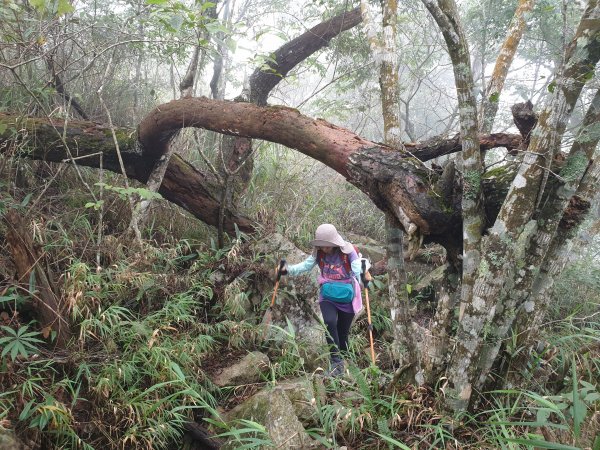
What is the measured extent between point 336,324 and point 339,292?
14.4 inches

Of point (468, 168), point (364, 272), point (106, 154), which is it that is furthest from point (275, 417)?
point (106, 154)

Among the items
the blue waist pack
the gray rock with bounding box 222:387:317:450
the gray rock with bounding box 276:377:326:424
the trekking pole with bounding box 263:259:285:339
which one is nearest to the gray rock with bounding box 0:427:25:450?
the gray rock with bounding box 222:387:317:450

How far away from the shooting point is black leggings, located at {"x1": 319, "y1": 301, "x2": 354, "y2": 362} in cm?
429

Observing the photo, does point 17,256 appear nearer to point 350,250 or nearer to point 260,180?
point 350,250

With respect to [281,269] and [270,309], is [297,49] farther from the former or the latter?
[270,309]

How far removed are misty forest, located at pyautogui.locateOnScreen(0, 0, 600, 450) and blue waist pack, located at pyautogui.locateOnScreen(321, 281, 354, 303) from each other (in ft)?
0.38

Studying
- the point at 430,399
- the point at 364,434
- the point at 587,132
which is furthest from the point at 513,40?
the point at 364,434

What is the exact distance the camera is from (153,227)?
Result: 17.4ft

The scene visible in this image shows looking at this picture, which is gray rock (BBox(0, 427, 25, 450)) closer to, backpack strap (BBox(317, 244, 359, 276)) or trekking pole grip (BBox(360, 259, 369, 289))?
backpack strap (BBox(317, 244, 359, 276))

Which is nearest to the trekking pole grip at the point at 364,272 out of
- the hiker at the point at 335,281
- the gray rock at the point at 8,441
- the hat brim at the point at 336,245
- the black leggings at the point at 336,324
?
the hiker at the point at 335,281

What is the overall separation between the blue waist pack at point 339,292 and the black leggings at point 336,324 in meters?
0.10

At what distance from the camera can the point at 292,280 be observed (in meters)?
4.93

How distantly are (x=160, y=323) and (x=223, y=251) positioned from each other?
1327mm

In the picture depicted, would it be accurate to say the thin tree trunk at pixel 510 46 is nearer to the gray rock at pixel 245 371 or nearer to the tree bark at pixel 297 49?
the tree bark at pixel 297 49
